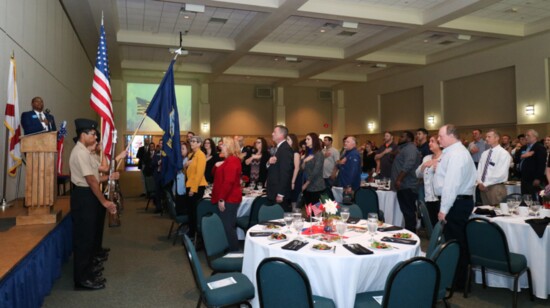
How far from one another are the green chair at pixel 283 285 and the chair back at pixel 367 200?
398cm

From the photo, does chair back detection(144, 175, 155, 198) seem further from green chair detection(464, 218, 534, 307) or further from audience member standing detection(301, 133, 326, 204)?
green chair detection(464, 218, 534, 307)

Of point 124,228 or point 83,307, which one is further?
point 124,228

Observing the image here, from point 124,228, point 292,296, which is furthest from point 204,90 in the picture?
point 292,296

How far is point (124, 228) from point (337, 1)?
7163 mm

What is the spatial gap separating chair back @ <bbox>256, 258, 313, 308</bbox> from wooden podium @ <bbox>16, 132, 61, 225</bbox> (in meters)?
3.06

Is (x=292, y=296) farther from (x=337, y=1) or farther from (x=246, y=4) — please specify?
(x=337, y=1)

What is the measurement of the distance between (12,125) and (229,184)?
290 cm

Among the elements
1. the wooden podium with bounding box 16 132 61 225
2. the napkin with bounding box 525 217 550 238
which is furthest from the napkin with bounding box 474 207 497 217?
the wooden podium with bounding box 16 132 61 225

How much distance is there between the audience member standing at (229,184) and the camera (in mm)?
4906

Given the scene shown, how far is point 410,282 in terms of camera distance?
8.12 feet

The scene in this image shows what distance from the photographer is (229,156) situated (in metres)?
4.97

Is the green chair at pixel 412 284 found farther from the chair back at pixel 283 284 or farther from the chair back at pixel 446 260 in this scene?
the chair back at pixel 283 284

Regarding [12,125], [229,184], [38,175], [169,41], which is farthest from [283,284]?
[169,41]

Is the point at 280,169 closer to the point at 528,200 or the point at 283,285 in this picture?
the point at 283,285
